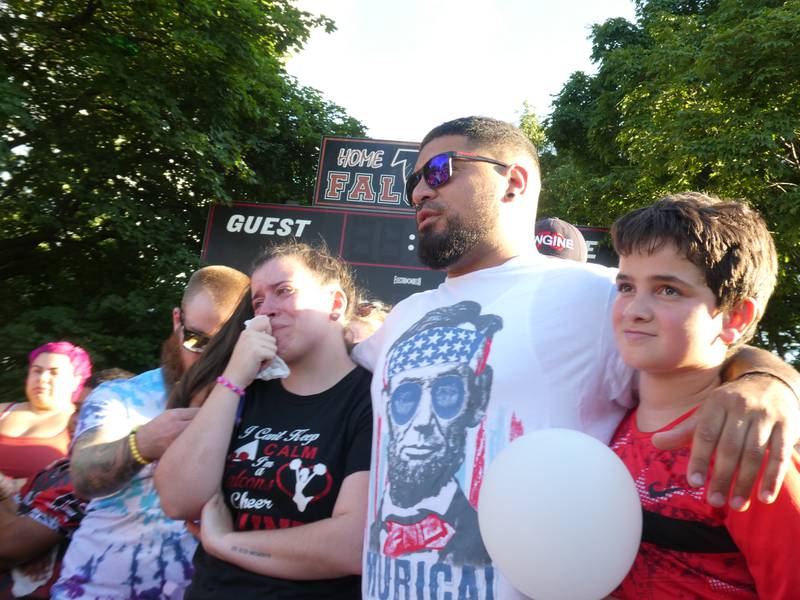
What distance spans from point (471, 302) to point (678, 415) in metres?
0.61

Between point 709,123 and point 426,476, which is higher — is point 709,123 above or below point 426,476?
above

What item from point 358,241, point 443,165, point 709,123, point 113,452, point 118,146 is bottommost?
point 113,452

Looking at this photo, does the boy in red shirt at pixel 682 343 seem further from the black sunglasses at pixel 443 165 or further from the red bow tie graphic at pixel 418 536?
the black sunglasses at pixel 443 165

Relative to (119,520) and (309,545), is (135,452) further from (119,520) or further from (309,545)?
(309,545)

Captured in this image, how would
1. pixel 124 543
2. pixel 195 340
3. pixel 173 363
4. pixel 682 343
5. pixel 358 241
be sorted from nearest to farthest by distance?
pixel 682 343, pixel 124 543, pixel 195 340, pixel 173 363, pixel 358 241

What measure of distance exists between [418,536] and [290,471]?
48 centimetres

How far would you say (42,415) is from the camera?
13.0ft

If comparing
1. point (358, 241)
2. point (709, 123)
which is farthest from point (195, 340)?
point (709, 123)

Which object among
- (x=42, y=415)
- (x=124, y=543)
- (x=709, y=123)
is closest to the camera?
(x=124, y=543)

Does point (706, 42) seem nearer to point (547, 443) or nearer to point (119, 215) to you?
point (119, 215)

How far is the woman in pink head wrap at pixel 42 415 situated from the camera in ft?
12.2

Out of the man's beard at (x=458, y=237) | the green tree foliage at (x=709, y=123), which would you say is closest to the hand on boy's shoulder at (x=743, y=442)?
the man's beard at (x=458, y=237)

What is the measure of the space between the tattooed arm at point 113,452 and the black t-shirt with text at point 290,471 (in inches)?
9.2

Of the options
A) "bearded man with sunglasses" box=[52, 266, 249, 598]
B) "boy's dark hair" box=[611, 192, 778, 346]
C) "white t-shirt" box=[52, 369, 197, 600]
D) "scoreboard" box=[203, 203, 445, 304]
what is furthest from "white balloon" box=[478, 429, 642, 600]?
"scoreboard" box=[203, 203, 445, 304]
